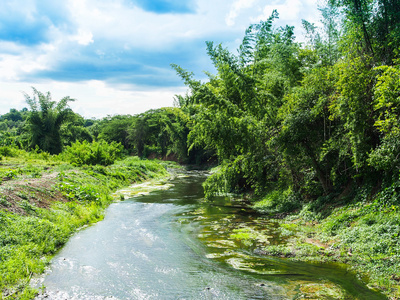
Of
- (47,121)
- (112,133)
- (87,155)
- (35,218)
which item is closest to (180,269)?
(35,218)

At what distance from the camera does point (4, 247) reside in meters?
6.97

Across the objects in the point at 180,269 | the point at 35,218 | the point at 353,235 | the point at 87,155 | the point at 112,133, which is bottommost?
the point at 180,269

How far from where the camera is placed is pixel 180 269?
706 centimetres

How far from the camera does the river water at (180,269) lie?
572 cm

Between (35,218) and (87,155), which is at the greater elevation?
(87,155)

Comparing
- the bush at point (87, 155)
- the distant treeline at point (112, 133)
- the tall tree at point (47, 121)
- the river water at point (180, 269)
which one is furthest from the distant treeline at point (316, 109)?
the tall tree at point (47, 121)

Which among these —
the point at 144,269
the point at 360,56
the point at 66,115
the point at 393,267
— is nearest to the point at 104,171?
the point at 66,115

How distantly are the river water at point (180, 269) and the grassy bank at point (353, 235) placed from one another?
16.5 inches

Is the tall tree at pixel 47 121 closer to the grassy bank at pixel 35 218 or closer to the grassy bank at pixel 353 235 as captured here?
the grassy bank at pixel 35 218

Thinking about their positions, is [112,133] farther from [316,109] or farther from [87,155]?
[316,109]

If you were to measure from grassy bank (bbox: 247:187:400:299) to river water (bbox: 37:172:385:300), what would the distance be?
42 cm

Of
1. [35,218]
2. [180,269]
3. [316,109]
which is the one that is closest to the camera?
[180,269]

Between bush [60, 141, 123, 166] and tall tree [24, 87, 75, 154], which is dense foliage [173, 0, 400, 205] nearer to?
bush [60, 141, 123, 166]

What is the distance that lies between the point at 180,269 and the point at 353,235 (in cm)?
456
